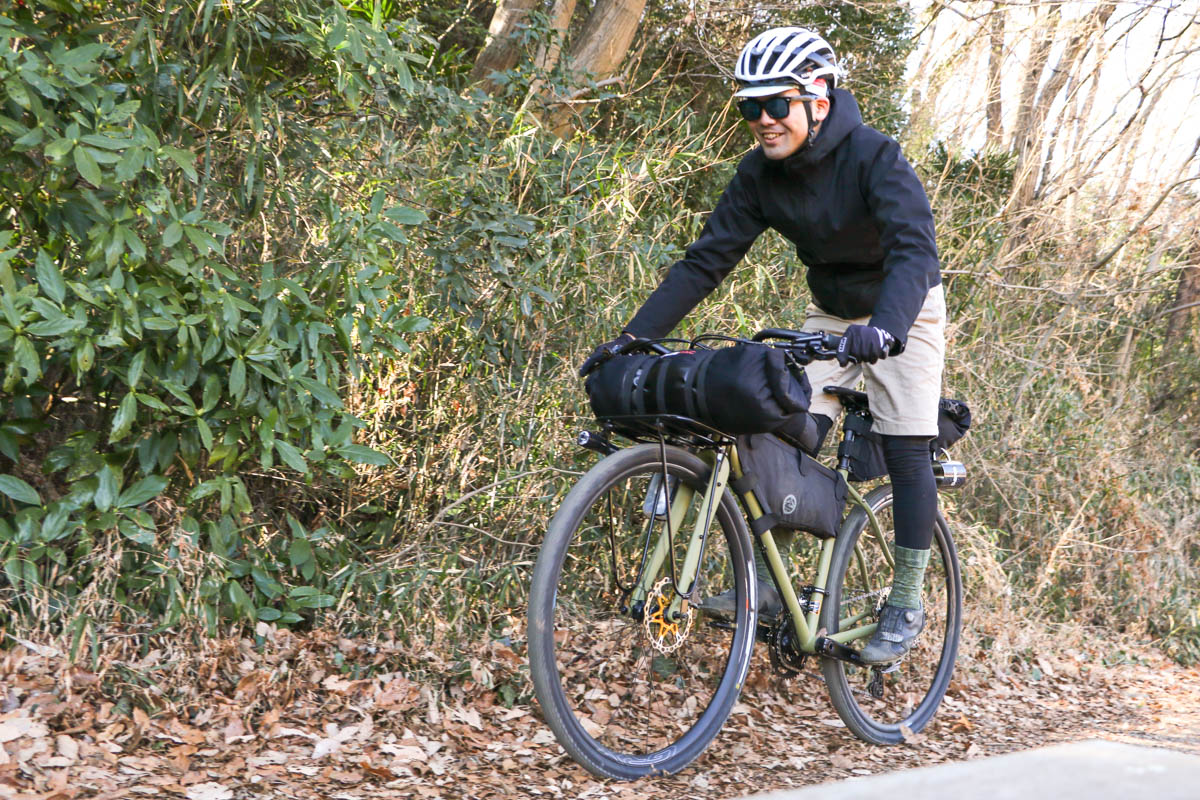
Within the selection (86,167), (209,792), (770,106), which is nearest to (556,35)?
(770,106)

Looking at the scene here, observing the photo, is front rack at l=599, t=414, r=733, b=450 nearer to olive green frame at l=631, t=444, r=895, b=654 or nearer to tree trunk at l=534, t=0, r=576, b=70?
olive green frame at l=631, t=444, r=895, b=654

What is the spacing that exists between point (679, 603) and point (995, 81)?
6.34 metres

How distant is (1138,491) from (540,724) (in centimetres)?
508

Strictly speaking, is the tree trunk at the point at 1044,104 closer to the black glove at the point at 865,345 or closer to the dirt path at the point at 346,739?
the dirt path at the point at 346,739

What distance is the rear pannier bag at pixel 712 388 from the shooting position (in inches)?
116

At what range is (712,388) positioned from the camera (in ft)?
9.73

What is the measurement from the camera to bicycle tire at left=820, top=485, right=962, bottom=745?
387 cm

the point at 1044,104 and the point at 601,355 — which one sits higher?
the point at 1044,104

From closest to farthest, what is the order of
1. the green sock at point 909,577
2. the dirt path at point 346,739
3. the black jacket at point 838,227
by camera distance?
the dirt path at point 346,739 → the black jacket at point 838,227 → the green sock at point 909,577

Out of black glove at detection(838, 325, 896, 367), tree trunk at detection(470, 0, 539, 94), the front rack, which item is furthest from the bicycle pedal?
tree trunk at detection(470, 0, 539, 94)

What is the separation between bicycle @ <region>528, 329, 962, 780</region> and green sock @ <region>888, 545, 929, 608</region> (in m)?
0.18

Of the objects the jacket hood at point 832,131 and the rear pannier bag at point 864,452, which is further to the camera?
the rear pannier bag at point 864,452

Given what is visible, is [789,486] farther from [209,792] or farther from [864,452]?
[209,792]

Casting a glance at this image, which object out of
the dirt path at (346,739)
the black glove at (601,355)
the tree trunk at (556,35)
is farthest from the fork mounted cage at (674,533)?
the tree trunk at (556,35)
